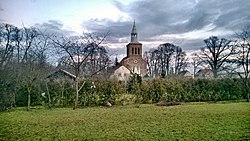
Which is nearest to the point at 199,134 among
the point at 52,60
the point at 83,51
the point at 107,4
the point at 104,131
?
the point at 104,131

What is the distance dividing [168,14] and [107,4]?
73cm

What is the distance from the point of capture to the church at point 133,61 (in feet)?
15.5

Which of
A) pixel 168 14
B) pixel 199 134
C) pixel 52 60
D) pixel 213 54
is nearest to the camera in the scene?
pixel 199 134

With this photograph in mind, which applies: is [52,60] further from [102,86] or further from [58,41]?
[102,86]

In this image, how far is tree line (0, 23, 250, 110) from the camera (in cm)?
393

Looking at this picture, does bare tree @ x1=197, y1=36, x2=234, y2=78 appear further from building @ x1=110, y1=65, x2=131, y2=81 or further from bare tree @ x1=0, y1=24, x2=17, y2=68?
building @ x1=110, y1=65, x2=131, y2=81

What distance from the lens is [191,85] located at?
27.1 ft

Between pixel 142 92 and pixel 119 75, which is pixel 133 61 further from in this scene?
pixel 119 75

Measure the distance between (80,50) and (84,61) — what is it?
1.06ft

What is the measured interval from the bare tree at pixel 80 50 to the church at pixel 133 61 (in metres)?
0.97

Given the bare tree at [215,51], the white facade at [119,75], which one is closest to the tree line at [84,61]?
the bare tree at [215,51]

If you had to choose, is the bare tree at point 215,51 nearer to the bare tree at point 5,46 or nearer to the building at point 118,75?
the bare tree at point 5,46

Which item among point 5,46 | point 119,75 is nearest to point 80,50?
point 119,75

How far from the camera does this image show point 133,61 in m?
6.20
